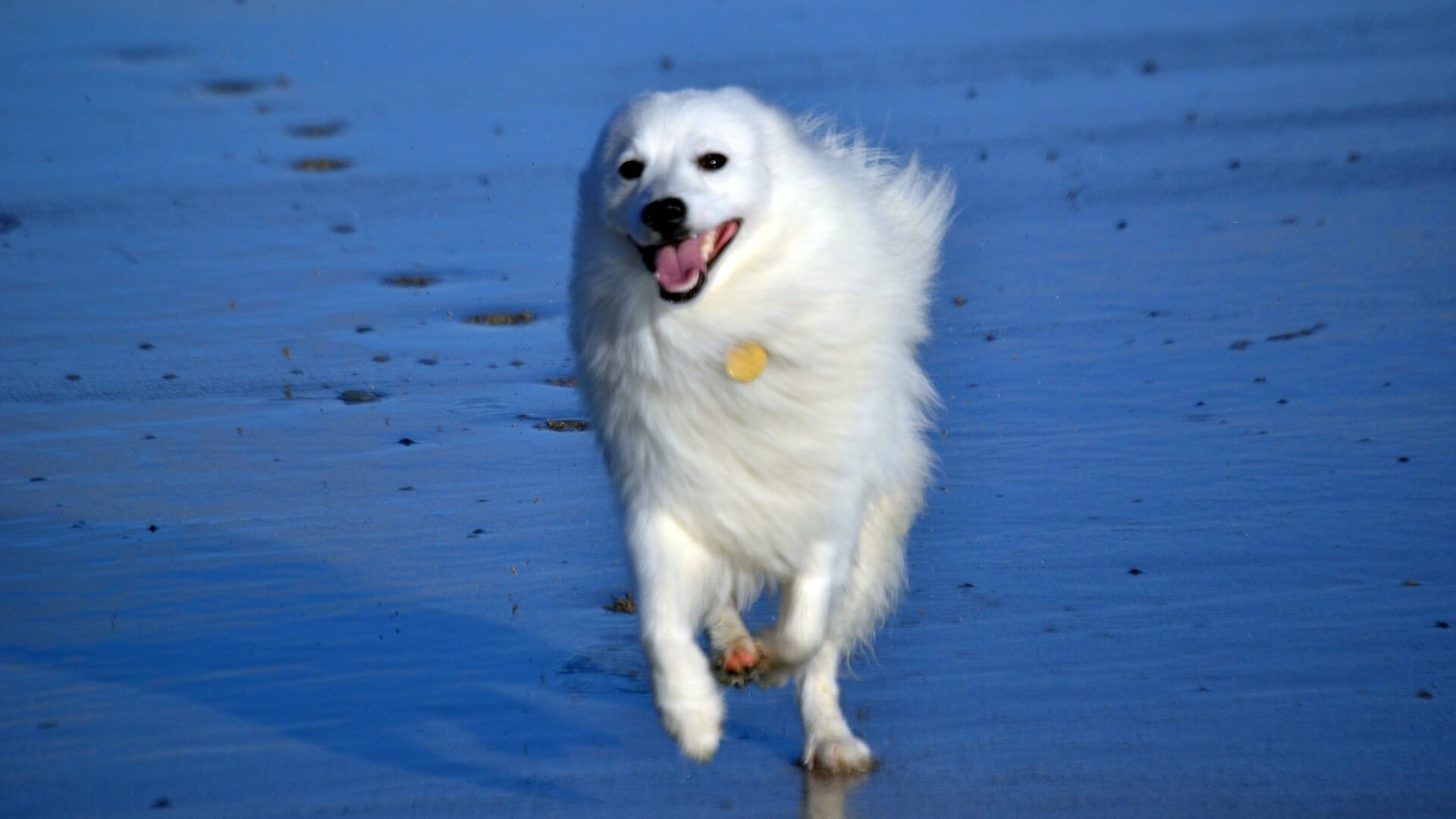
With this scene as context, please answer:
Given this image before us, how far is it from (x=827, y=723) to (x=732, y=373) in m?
0.82

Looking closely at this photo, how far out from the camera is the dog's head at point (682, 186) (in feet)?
13.2

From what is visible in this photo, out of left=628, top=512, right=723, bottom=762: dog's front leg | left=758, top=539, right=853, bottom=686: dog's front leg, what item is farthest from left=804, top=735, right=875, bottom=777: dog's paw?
left=628, top=512, right=723, bottom=762: dog's front leg

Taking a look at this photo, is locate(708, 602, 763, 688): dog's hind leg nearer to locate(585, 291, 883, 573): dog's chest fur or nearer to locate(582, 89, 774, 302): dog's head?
locate(585, 291, 883, 573): dog's chest fur

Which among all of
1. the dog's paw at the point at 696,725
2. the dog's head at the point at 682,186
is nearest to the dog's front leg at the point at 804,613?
the dog's paw at the point at 696,725

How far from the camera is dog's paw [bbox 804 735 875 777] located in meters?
4.27

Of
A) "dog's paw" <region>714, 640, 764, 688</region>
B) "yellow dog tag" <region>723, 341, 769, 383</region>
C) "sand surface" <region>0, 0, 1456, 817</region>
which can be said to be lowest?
"sand surface" <region>0, 0, 1456, 817</region>

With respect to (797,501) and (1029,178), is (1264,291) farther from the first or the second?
(797,501)

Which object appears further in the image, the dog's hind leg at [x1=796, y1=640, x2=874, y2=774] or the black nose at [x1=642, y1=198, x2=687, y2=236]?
the dog's hind leg at [x1=796, y1=640, x2=874, y2=774]

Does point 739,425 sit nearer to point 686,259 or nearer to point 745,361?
point 745,361

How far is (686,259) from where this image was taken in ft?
13.3

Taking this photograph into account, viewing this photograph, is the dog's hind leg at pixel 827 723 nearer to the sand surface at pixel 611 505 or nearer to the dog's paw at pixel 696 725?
the sand surface at pixel 611 505

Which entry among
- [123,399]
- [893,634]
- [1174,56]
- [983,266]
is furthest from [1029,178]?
[893,634]

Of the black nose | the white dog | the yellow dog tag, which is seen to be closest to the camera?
the black nose

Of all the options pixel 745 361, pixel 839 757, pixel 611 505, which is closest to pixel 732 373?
pixel 745 361
